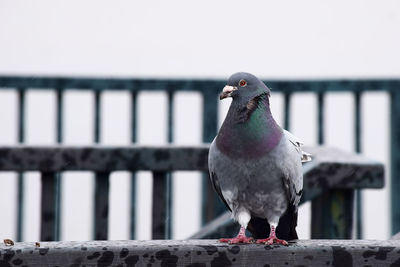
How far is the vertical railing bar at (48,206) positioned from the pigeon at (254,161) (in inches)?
52.4

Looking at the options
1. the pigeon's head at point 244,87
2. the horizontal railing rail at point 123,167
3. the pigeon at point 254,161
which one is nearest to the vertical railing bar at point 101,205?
the horizontal railing rail at point 123,167

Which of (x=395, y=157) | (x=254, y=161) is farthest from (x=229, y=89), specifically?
(x=395, y=157)

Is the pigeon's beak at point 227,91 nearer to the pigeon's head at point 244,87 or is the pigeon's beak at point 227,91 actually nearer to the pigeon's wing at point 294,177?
the pigeon's head at point 244,87

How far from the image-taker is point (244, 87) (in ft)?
5.98

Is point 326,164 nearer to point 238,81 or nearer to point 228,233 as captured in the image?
point 228,233

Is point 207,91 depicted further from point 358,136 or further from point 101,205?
point 101,205

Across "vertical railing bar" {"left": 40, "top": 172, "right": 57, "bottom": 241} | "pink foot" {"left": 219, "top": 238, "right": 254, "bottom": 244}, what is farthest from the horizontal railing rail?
"pink foot" {"left": 219, "top": 238, "right": 254, "bottom": 244}

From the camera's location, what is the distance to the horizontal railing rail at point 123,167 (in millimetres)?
3064

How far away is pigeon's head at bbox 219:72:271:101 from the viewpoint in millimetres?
1808

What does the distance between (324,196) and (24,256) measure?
1875 mm

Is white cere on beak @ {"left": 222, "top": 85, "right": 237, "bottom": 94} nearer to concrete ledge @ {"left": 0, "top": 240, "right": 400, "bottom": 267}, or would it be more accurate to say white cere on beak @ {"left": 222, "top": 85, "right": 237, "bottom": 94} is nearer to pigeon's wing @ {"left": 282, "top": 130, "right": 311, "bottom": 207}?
pigeon's wing @ {"left": 282, "top": 130, "right": 311, "bottom": 207}

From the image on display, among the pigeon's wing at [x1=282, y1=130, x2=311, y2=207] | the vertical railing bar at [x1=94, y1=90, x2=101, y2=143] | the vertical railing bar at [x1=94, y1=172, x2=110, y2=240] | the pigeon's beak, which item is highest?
the vertical railing bar at [x1=94, y1=90, x2=101, y2=143]

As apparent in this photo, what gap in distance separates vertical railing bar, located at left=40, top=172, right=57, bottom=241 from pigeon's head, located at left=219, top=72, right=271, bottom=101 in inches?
65.6

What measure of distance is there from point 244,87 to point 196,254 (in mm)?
499
